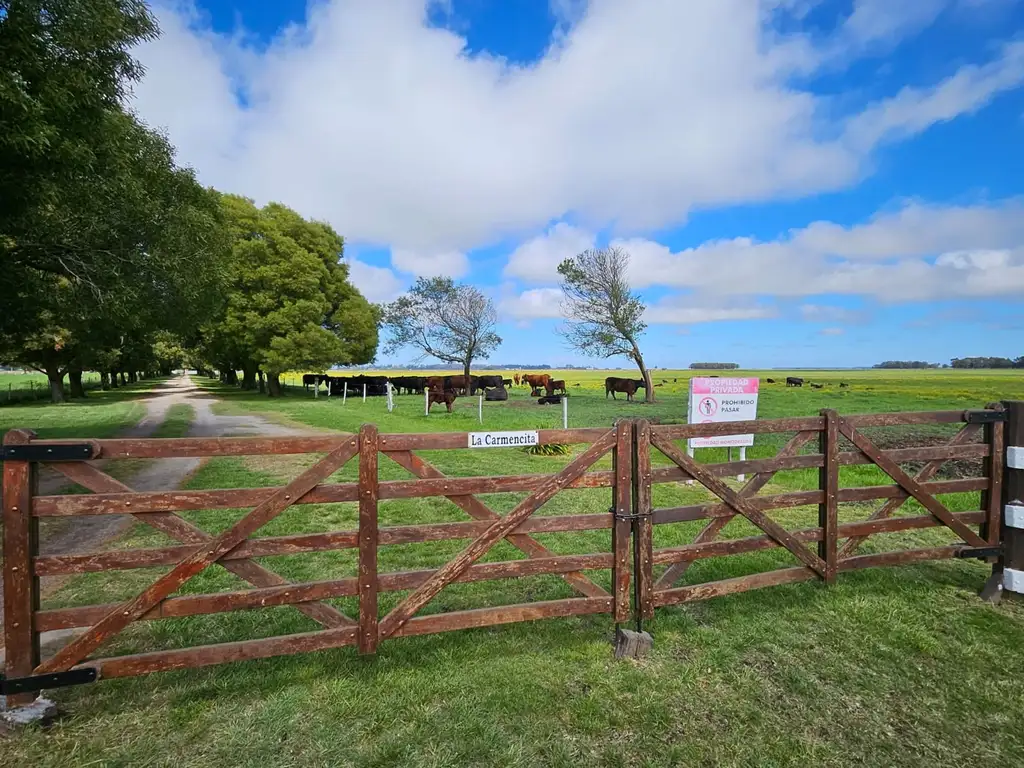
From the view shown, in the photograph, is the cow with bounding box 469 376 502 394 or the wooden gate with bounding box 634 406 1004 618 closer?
the wooden gate with bounding box 634 406 1004 618

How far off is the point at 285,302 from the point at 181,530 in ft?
99.5

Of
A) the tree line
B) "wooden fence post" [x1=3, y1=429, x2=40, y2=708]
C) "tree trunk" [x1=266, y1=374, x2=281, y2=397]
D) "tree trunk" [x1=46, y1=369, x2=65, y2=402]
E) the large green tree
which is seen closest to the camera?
"wooden fence post" [x1=3, y1=429, x2=40, y2=708]

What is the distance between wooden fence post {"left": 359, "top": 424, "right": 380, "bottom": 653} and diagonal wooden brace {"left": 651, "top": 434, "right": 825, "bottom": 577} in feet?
6.88

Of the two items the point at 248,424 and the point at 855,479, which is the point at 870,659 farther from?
the point at 248,424

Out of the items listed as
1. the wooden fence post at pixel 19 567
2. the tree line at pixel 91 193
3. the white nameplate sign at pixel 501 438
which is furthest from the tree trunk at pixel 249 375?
the white nameplate sign at pixel 501 438

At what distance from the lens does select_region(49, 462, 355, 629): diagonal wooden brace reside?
121 inches

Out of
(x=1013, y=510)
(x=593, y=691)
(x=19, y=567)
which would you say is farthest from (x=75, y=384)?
(x=1013, y=510)

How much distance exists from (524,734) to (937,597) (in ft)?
13.8

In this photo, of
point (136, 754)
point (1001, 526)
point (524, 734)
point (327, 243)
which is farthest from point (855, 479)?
point (327, 243)

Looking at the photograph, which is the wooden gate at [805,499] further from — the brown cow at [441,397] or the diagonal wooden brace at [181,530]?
the brown cow at [441,397]

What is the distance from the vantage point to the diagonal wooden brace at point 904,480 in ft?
14.8

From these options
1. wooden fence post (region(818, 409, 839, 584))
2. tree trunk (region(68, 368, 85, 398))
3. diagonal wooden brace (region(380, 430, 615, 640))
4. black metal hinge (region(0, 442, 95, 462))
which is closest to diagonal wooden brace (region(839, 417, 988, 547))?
wooden fence post (region(818, 409, 839, 584))

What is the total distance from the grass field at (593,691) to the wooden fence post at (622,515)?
39cm

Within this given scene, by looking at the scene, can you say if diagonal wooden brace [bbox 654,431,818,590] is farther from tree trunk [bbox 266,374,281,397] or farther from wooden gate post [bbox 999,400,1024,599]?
tree trunk [bbox 266,374,281,397]
